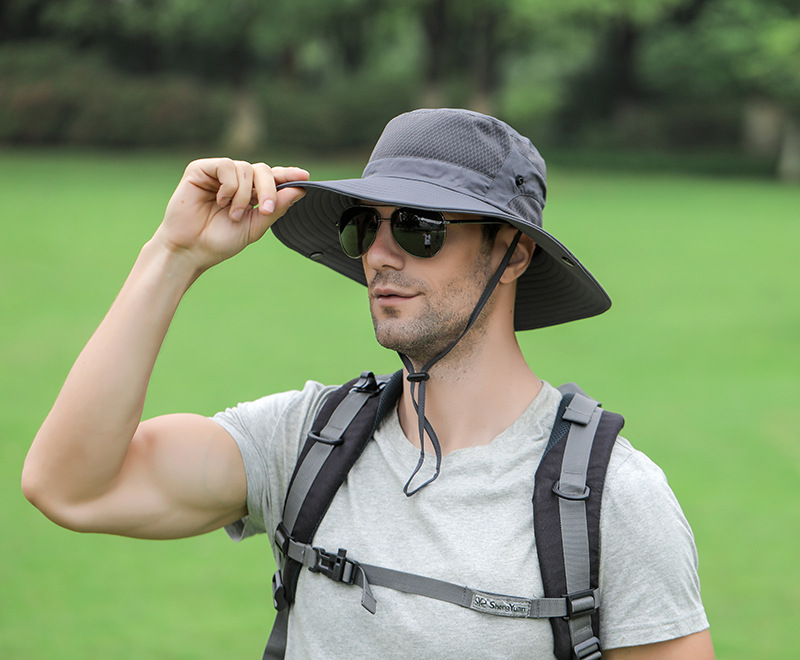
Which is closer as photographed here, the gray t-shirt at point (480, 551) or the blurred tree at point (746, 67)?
the gray t-shirt at point (480, 551)

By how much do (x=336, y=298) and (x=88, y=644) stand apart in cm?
943

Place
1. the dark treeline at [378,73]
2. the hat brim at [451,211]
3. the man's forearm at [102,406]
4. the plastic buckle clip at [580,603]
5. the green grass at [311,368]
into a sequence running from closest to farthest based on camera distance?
the plastic buckle clip at [580,603] → the man's forearm at [102,406] → the hat brim at [451,211] → the green grass at [311,368] → the dark treeline at [378,73]

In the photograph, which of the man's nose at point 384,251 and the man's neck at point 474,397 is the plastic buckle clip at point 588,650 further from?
the man's nose at point 384,251

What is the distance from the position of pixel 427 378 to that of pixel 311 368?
8.16 meters

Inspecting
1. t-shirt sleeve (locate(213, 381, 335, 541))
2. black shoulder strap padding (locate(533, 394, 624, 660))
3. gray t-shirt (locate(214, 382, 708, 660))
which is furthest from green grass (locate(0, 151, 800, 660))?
black shoulder strap padding (locate(533, 394, 624, 660))

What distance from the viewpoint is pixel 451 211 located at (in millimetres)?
2449

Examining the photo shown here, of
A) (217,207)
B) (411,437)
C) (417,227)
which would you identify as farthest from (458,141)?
(411,437)

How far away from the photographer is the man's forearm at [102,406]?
2396 millimetres

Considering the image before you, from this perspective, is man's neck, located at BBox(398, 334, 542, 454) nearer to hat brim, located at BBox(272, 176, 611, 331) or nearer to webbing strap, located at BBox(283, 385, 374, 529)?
webbing strap, located at BBox(283, 385, 374, 529)

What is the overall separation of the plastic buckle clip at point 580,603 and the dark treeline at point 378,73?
32.0 metres

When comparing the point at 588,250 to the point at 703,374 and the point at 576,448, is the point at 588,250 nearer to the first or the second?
the point at 703,374

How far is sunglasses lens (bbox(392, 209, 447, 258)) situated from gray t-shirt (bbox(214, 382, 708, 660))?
1.58 feet

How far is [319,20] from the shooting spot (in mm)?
34688

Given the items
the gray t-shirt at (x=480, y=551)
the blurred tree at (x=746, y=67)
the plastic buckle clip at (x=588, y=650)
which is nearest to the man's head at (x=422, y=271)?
the gray t-shirt at (x=480, y=551)
